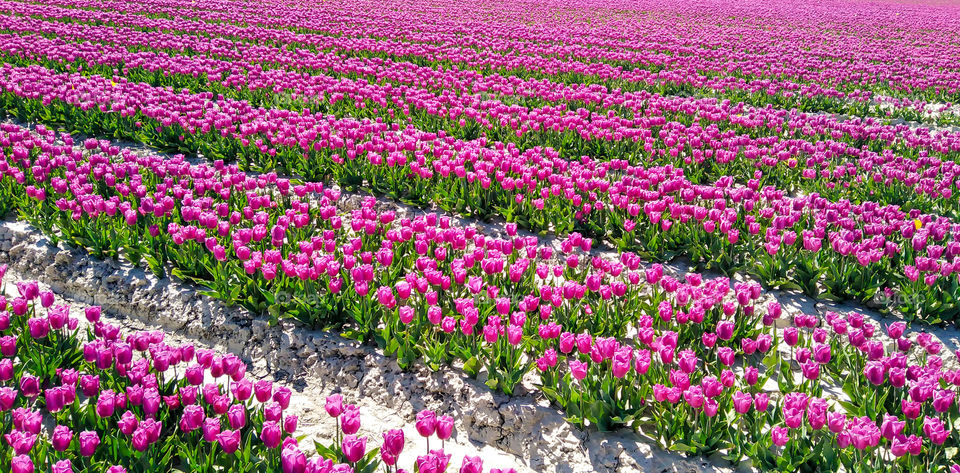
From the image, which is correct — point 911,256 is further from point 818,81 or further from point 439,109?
point 818,81

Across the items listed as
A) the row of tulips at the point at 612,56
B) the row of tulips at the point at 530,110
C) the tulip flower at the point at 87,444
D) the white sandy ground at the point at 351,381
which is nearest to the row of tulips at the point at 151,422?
the tulip flower at the point at 87,444

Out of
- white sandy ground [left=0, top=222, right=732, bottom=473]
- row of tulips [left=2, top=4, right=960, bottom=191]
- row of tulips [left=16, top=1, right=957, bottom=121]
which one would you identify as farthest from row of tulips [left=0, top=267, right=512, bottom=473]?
row of tulips [left=16, top=1, right=957, bottom=121]

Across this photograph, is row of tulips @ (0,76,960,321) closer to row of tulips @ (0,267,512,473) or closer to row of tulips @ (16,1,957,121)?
row of tulips @ (0,267,512,473)

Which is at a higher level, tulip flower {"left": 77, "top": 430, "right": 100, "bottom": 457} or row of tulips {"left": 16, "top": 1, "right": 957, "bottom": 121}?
row of tulips {"left": 16, "top": 1, "right": 957, "bottom": 121}

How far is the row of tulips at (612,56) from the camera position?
13195mm

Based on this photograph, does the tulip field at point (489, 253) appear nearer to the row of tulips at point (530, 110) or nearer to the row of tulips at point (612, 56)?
the row of tulips at point (530, 110)

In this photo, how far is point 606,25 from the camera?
80.8ft

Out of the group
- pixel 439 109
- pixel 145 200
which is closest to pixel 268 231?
pixel 145 200

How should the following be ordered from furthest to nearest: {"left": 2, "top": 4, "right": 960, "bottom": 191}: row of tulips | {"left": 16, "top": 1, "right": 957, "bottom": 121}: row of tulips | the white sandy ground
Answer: {"left": 16, "top": 1, "right": 957, "bottom": 121}: row of tulips < {"left": 2, "top": 4, "right": 960, "bottom": 191}: row of tulips < the white sandy ground

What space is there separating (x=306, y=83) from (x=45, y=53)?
19.7 ft

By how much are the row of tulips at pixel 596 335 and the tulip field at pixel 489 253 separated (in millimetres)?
21

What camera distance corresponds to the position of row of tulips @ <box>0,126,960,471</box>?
3195 mm

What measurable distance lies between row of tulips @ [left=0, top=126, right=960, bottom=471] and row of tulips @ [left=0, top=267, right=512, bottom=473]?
3.3 inches

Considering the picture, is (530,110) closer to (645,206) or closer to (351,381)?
(645,206)
